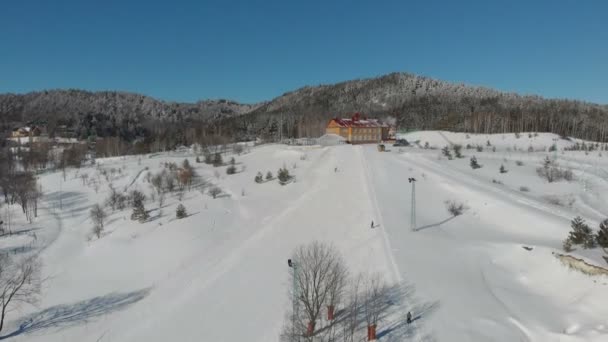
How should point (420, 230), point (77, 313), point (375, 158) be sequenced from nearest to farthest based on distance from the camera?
1. point (77, 313)
2. point (420, 230)
3. point (375, 158)

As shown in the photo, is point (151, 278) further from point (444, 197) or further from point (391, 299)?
point (444, 197)

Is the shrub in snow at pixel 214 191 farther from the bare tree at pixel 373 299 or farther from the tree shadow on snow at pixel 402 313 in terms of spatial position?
the tree shadow on snow at pixel 402 313

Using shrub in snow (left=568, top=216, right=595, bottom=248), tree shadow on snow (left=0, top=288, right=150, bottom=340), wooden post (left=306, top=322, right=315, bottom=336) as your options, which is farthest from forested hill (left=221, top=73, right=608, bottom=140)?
wooden post (left=306, top=322, right=315, bottom=336)

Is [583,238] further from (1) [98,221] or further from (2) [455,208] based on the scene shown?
(1) [98,221]

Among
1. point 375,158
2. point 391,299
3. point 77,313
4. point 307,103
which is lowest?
point 77,313

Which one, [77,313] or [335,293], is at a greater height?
[335,293]

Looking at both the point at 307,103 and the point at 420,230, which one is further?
the point at 307,103

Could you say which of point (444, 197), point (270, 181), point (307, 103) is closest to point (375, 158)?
point (270, 181)
